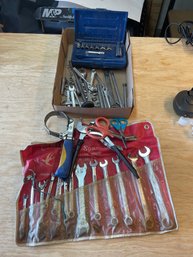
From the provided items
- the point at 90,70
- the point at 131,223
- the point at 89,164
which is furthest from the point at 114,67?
the point at 131,223

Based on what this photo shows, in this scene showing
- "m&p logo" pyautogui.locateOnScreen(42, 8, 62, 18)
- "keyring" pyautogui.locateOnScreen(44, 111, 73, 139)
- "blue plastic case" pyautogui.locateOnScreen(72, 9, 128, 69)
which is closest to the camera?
"keyring" pyautogui.locateOnScreen(44, 111, 73, 139)

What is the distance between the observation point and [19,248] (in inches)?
18.4

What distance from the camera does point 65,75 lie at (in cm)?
73

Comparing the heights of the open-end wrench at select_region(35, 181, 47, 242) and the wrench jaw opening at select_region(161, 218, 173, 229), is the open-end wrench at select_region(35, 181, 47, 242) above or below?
below

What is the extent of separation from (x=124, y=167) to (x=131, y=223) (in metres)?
0.12

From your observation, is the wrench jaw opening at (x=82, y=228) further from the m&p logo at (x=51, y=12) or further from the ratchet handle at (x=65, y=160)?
the m&p logo at (x=51, y=12)

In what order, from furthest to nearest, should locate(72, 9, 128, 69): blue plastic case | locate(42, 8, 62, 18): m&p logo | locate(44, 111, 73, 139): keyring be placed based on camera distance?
locate(42, 8, 62, 18): m&p logo
locate(72, 9, 128, 69): blue plastic case
locate(44, 111, 73, 139): keyring

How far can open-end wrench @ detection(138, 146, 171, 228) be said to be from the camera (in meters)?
0.49

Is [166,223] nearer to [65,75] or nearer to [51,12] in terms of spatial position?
[65,75]

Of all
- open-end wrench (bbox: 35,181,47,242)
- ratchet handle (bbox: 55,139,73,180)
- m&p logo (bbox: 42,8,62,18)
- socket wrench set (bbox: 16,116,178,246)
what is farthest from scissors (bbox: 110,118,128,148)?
m&p logo (bbox: 42,8,62,18)

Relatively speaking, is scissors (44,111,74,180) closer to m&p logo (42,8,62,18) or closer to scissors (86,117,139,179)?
scissors (86,117,139,179)

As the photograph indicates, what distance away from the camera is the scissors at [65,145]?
1.71ft

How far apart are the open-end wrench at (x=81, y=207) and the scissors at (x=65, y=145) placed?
0.03 meters

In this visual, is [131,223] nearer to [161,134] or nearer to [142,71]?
[161,134]
